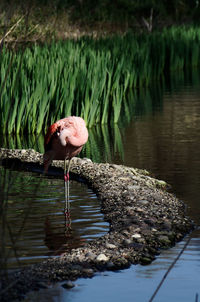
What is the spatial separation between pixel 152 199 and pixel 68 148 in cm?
95

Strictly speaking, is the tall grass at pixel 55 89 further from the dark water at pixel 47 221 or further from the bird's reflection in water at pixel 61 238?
the bird's reflection in water at pixel 61 238

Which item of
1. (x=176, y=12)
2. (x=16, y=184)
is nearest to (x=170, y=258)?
(x=16, y=184)

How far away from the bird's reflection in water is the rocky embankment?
19 cm

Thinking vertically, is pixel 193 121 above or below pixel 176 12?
below

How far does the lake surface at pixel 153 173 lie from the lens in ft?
13.4

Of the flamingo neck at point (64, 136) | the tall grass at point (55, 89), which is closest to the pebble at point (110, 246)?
the flamingo neck at point (64, 136)

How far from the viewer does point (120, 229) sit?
17.1 feet

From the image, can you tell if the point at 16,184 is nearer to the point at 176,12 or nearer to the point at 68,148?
the point at 68,148

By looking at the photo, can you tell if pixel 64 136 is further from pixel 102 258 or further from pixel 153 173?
pixel 102 258

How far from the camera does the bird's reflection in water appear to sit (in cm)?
499

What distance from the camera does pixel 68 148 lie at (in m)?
6.52

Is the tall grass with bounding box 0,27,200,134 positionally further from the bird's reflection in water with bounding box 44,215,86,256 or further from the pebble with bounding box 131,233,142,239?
the pebble with bounding box 131,233,142,239

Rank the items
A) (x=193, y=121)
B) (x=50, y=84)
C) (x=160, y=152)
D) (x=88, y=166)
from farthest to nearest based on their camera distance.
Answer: (x=193, y=121) < (x=50, y=84) < (x=160, y=152) < (x=88, y=166)

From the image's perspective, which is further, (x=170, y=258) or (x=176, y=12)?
(x=176, y=12)
